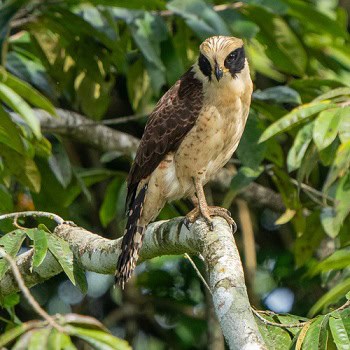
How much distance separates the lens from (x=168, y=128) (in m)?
4.44

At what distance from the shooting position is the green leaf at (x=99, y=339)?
7.21ft

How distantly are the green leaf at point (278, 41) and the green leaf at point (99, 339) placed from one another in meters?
3.48

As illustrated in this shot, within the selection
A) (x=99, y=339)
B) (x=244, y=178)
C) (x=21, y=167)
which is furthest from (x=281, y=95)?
(x=99, y=339)

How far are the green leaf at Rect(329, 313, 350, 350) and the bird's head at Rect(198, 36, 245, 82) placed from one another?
5.28 ft

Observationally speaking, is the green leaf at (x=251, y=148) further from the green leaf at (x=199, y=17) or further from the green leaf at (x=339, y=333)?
the green leaf at (x=339, y=333)

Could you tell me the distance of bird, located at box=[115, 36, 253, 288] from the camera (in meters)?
4.41

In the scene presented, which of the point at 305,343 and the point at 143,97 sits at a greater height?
the point at 305,343

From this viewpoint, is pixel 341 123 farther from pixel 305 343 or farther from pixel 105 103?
pixel 105 103

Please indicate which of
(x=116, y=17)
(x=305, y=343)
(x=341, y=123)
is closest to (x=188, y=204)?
(x=116, y=17)

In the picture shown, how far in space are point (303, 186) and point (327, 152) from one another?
107 cm

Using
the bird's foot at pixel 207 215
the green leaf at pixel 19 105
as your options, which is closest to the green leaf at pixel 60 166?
the bird's foot at pixel 207 215

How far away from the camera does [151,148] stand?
446cm

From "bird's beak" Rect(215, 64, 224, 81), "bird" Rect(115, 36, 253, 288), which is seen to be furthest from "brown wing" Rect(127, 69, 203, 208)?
"bird's beak" Rect(215, 64, 224, 81)

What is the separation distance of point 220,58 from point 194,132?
323mm
